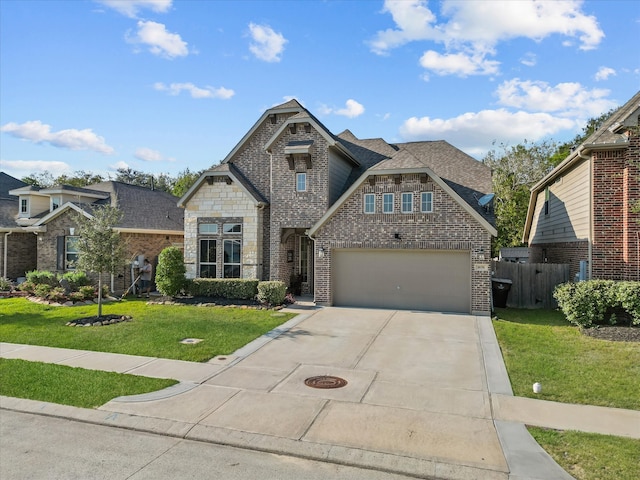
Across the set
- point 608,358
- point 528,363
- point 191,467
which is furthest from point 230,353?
point 608,358

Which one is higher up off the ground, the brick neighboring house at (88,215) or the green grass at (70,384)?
the brick neighboring house at (88,215)

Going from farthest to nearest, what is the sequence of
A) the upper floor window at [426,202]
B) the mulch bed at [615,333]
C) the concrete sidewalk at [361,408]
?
1. the upper floor window at [426,202]
2. the mulch bed at [615,333]
3. the concrete sidewalk at [361,408]

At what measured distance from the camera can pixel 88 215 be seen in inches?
777

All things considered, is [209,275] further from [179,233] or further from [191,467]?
[191,467]

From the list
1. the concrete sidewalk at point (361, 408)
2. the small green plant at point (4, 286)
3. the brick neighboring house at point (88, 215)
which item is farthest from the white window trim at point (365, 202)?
the small green plant at point (4, 286)

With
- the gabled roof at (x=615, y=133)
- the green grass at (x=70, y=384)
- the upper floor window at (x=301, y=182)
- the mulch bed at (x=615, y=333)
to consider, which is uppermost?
the gabled roof at (x=615, y=133)

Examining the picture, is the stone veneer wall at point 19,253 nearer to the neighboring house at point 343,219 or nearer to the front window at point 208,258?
the neighboring house at point 343,219

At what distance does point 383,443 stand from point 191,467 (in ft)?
7.98

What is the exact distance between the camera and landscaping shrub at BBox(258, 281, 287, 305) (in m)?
16.6

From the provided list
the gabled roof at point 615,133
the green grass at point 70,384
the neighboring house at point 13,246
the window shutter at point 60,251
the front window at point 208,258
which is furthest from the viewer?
the neighboring house at point 13,246

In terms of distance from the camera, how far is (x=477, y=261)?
15.1 metres

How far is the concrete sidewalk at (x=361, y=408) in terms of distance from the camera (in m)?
5.57

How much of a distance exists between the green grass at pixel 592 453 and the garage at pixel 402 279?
9.61 metres

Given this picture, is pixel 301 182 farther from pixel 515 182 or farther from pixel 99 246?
pixel 515 182
